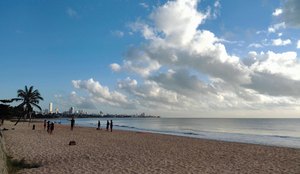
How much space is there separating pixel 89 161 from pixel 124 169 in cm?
249

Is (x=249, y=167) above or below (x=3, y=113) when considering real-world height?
below

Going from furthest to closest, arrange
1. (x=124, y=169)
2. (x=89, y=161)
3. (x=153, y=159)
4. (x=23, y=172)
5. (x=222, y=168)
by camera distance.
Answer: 1. (x=153, y=159)
2. (x=89, y=161)
3. (x=222, y=168)
4. (x=124, y=169)
5. (x=23, y=172)

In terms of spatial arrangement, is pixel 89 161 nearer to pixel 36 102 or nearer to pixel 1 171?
pixel 1 171

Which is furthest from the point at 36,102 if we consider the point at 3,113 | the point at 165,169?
the point at 165,169

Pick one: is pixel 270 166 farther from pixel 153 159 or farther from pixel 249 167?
pixel 153 159

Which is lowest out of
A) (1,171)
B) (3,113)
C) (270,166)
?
(270,166)

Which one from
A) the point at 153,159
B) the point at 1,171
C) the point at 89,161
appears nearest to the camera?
the point at 1,171

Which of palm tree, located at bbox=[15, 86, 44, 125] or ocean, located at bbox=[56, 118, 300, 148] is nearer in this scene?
ocean, located at bbox=[56, 118, 300, 148]

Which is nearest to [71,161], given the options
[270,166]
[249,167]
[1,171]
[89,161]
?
[89,161]

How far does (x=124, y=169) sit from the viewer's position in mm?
12586

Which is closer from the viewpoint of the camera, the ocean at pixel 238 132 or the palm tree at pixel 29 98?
the ocean at pixel 238 132

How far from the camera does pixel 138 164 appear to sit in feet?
45.7

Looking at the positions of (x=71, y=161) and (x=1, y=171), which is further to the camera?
(x=71, y=161)

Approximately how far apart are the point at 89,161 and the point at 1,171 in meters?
6.75
